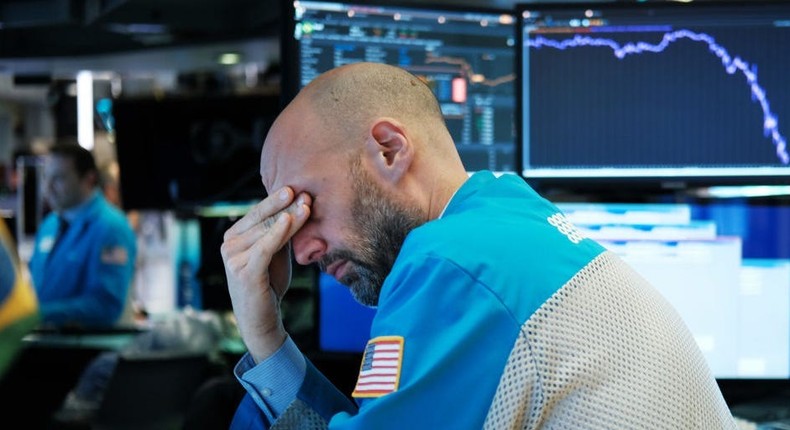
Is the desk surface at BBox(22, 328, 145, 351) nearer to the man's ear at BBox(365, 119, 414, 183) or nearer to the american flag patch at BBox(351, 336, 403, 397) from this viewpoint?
the man's ear at BBox(365, 119, 414, 183)

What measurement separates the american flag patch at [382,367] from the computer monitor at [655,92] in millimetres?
1145

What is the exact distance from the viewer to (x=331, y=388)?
1.32 m

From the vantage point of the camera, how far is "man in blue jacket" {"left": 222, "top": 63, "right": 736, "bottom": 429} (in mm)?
851

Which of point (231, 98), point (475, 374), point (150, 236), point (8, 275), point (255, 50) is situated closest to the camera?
point (475, 374)

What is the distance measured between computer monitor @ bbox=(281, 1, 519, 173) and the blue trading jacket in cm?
248

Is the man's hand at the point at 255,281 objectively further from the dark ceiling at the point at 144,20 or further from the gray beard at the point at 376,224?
the dark ceiling at the point at 144,20

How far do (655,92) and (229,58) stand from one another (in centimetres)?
514

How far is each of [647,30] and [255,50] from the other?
15.4 ft

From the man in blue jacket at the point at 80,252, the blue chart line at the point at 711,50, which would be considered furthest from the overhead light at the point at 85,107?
the blue chart line at the point at 711,50

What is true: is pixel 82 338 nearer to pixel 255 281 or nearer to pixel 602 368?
pixel 255 281

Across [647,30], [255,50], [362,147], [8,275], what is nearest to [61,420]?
[8,275]

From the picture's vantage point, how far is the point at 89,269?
408cm

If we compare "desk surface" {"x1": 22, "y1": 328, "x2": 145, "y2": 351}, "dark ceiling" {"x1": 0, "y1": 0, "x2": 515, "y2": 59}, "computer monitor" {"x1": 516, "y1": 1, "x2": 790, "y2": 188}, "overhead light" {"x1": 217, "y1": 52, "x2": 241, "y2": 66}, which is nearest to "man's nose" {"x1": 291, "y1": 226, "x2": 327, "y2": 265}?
"computer monitor" {"x1": 516, "y1": 1, "x2": 790, "y2": 188}

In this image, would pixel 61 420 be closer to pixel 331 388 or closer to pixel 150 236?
pixel 331 388
